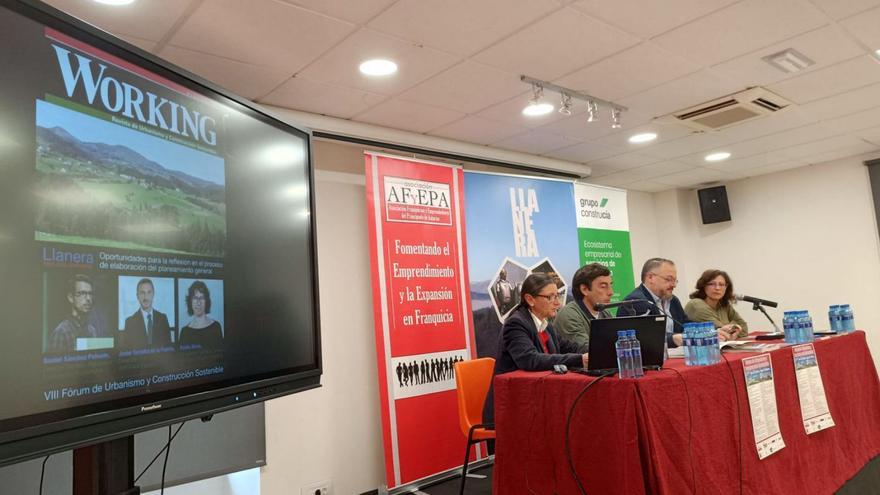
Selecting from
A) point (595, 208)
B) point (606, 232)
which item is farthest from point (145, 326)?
point (606, 232)

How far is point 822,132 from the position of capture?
5.05m

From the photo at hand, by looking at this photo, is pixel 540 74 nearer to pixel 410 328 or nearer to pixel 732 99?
pixel 732 99

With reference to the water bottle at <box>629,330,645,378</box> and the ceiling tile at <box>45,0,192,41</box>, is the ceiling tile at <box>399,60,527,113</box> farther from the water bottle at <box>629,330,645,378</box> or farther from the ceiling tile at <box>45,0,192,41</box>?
the water bottle at <box>629,330,645,378</box>

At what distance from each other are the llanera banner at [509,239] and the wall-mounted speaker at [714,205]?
2719 millimetres

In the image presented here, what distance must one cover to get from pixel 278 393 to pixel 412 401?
229 cm

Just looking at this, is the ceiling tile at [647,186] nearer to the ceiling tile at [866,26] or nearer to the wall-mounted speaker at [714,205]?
the wall-mounted speaker at [714,205]

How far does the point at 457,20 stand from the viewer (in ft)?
8.89

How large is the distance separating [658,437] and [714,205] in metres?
5.95

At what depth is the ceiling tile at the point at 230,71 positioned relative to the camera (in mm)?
2943

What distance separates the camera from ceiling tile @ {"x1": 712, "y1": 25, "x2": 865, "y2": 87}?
10.3ft

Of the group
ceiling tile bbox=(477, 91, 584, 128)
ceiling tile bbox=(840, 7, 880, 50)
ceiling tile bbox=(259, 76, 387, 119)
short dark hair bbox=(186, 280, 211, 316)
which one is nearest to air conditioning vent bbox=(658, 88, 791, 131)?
ceiling tile bbox=(840, 7, 880, 50)

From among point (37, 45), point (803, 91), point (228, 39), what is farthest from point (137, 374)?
point (803, 91)

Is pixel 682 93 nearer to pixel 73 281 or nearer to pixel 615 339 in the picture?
pixel 615 339

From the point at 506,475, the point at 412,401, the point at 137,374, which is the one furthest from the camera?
the point at 412,401
